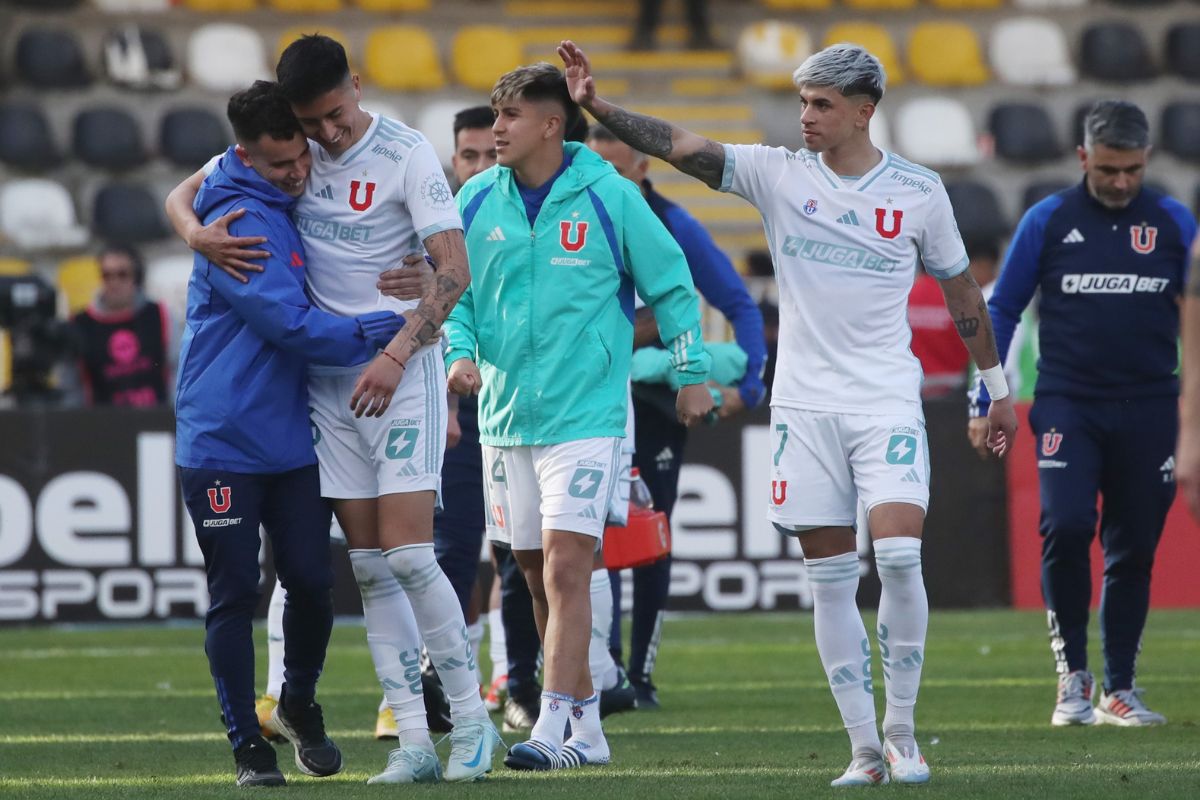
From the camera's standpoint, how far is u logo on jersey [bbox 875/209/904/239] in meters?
5.99

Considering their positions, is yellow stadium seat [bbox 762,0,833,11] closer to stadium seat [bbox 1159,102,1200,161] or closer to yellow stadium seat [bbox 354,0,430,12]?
yellow stadium seat [bbox 354,0,430,12]

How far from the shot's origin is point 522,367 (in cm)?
642

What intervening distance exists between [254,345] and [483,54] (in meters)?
17.6

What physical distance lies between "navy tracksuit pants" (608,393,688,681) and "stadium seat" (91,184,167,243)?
483 inches

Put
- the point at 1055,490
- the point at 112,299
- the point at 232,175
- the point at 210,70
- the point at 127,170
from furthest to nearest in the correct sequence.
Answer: the point at 210,70, the point at 127,170, the point at 112,299, the point at 1055,490, the point at 232,175

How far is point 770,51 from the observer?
76.3 feet

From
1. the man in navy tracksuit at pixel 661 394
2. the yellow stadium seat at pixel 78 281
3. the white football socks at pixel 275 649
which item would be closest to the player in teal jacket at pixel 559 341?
the white football socks at pixel 275 649

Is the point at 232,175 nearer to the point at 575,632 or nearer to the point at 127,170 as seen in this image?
the point at 575,632

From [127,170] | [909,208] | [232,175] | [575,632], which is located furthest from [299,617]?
[127,170]

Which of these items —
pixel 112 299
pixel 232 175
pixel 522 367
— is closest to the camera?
pixel 232 175

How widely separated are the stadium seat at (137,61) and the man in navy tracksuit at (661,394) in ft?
44.6

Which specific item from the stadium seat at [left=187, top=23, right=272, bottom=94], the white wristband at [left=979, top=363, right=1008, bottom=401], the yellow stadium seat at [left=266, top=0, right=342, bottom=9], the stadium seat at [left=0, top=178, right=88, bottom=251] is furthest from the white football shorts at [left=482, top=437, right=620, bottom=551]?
the yellow stadium seat at [left=266, top=0, right=342, bottom=9]

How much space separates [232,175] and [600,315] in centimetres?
124

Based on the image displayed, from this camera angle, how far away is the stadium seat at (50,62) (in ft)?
70.4
